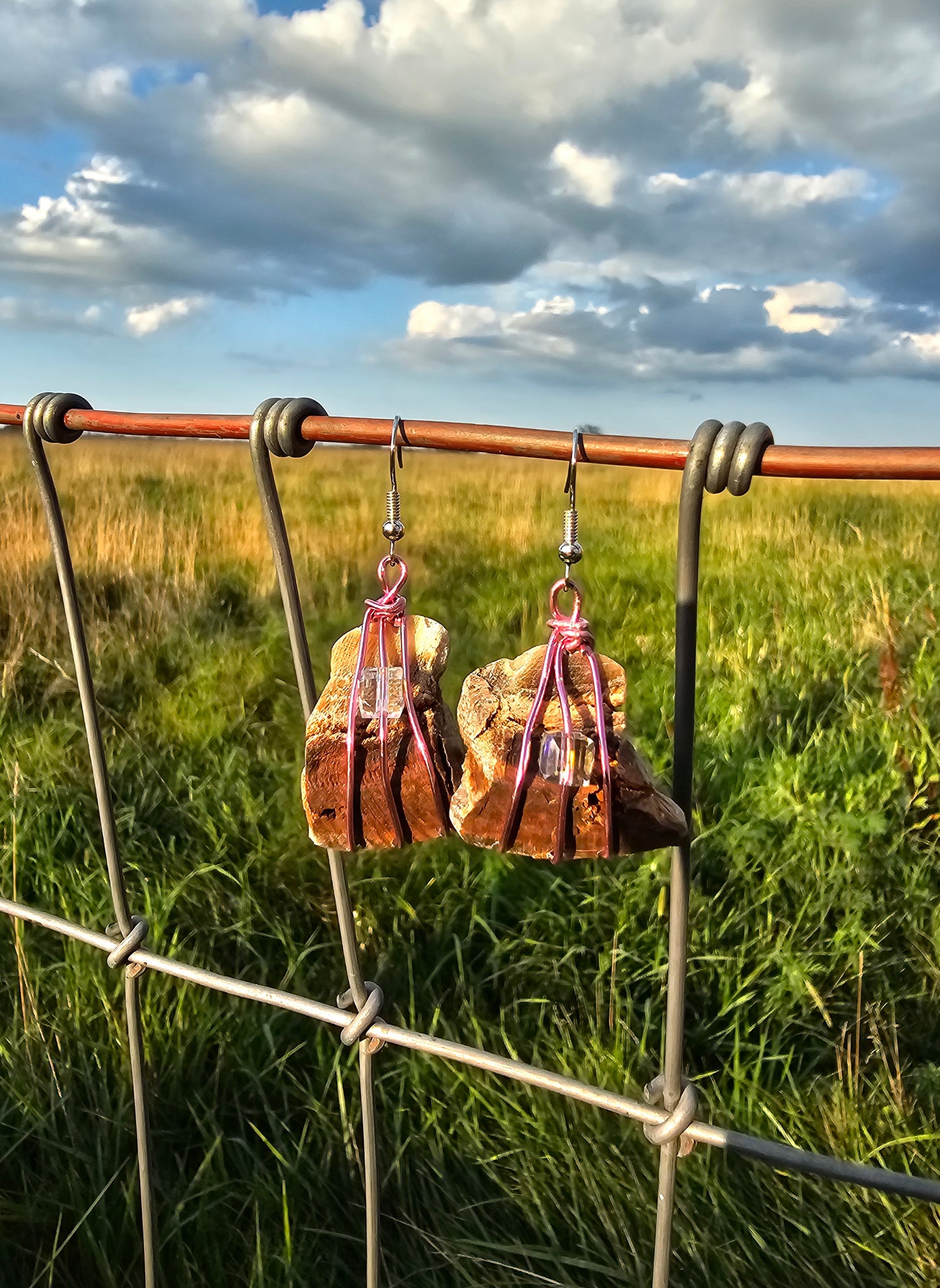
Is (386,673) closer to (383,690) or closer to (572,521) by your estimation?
(383,690)

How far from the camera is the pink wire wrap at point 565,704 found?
28.3 inches

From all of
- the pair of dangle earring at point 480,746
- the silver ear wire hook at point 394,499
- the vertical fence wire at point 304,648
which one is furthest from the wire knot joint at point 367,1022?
the silver ear wire hook at point 394,499

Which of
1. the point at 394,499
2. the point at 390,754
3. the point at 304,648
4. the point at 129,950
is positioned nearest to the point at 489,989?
the point at 129,950

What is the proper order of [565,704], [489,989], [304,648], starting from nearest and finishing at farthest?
[565,704]
[304,648]
[489,989]

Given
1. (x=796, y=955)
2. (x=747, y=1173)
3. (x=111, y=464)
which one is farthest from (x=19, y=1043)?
(x=111, y=464)

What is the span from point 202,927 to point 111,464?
268 inches

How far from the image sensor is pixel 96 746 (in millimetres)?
1244

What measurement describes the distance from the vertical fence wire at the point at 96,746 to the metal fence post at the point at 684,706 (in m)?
0.69

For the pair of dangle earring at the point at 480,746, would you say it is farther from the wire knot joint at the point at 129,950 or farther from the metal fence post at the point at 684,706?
the wire knot joint at the point at 129,950

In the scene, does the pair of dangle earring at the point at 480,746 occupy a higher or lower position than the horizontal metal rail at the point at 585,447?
lower

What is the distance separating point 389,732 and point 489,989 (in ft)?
4.48

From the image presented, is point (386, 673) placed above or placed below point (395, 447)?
below

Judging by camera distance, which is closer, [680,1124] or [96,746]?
[680,1124]

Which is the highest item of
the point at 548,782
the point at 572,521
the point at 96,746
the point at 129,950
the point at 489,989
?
the point at 572,521
